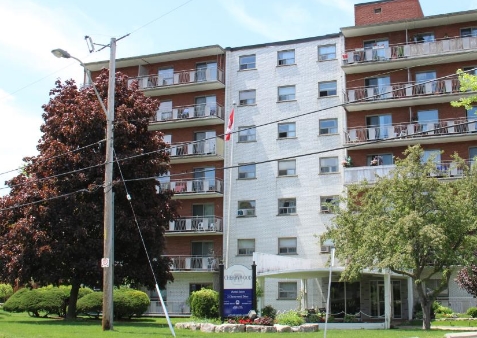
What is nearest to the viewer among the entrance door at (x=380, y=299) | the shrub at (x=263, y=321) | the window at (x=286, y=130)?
the shrub at (x=263, y=321)

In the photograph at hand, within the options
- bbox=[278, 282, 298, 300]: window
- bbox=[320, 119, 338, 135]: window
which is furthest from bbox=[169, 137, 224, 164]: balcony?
bbox=[278, 282, 298, 300]: window

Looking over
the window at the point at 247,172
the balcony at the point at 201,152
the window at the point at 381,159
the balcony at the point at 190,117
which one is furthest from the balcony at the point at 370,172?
the balcony at the point at 190,117

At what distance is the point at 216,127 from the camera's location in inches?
1869

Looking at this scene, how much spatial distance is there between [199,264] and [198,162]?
776 centimetres

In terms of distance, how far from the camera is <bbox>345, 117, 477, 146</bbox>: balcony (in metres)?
39.9

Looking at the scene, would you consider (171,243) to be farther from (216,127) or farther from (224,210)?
(216,127)

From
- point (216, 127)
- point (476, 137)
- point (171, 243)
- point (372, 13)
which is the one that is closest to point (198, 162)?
point (216, 127)

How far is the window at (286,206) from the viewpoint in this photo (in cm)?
4381

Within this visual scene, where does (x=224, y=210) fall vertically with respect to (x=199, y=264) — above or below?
above

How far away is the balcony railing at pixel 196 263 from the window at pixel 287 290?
187 inches

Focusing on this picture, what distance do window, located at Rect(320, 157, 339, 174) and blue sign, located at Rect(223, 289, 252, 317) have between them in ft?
62.2

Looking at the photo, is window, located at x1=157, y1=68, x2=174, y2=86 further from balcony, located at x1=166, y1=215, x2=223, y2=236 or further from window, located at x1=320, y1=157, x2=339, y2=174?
window, located at x1=320, y1=157, x2=339, y2=174

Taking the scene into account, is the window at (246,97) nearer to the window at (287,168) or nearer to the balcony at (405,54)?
the window at (287,168)

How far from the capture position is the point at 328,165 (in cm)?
4353
